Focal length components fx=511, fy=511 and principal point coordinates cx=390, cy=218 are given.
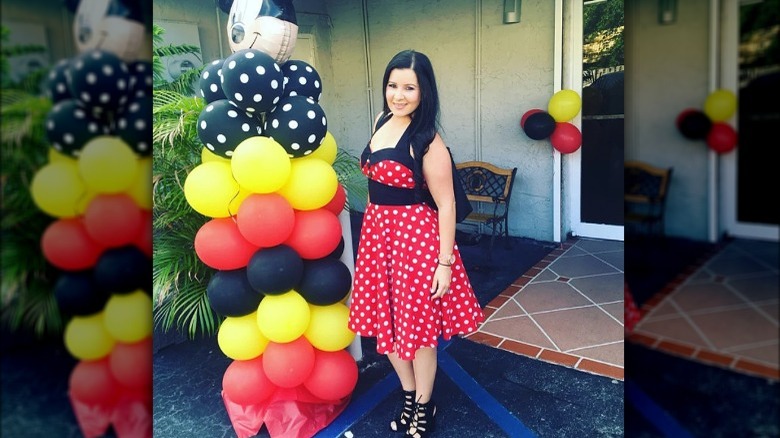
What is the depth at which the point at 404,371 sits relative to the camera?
7.59ft

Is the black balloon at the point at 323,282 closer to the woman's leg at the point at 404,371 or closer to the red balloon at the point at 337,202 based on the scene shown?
the red balloon at the point at 337,202

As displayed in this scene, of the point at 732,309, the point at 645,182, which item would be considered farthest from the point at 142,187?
the point at 732,309

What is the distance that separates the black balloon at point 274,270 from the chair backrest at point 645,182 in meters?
1.46

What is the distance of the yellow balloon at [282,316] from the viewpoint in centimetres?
208

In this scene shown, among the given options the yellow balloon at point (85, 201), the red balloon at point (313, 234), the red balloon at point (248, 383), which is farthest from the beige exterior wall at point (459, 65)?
the yellow balloon at point (85, 201)

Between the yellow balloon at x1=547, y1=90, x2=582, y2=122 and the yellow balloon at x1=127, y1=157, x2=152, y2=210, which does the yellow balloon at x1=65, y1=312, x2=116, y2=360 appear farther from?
the yellow balloon at x1=547, y1=90, x2=582, y2=122

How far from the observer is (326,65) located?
7.14 feet

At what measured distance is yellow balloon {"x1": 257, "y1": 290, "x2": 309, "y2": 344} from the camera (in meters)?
2.08

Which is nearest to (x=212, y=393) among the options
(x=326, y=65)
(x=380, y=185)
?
(x=380, y=185)

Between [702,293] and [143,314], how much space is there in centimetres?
98

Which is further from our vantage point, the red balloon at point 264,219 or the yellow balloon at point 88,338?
the red balloon at point 264,219

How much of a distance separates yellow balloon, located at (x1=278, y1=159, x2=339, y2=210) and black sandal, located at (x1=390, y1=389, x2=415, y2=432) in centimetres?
98

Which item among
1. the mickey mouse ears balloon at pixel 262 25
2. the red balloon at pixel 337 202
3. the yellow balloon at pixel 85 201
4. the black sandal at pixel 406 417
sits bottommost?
the black sandal at pixel 406 417

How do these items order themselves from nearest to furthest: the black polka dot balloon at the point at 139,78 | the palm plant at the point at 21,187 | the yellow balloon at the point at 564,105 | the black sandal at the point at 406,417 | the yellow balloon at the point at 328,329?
the palm plant at the point at 21,187, the black polka dot balloon at the point at 139,78, the yellow balloon at the point at 564,105, the yellow balloon at the point at 328,329, the black sandal at the point at 406,417
